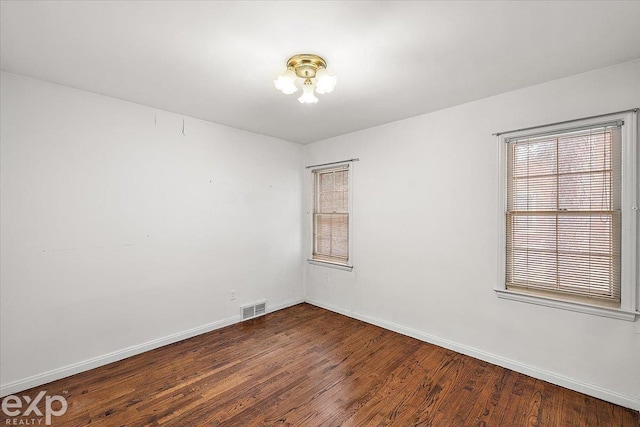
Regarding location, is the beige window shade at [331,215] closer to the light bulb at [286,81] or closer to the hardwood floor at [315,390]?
the hardwood floor at [315,390]

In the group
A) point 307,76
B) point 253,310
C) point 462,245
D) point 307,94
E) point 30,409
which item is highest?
point 307,76

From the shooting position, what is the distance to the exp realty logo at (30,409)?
2041 mm

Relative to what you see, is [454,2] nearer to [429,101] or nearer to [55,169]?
[429,101]

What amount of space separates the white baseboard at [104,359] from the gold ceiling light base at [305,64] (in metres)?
3.16

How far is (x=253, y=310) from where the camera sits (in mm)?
4035

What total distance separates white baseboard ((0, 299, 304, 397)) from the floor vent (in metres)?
0.09

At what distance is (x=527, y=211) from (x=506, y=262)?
0.53 meters

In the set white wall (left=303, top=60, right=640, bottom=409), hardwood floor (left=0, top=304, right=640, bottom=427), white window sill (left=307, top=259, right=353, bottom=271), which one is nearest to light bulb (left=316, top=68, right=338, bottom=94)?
white wall (left=303, top=60, right=640, bottom=409)

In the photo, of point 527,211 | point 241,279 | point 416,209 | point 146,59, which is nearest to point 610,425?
point 527,211

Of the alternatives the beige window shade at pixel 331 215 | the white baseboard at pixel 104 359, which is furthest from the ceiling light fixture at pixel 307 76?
the white baseboard at pixel 104 359

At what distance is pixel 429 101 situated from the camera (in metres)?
2.96

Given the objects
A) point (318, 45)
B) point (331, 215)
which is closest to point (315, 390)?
point (331, 215)

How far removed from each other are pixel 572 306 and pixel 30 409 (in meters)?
4.43

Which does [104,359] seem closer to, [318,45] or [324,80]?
[324,80]
